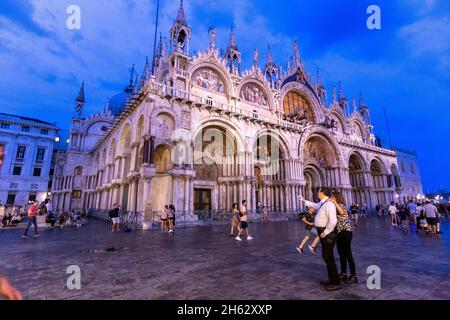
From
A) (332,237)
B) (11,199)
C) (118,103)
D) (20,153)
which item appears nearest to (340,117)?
(332,237)

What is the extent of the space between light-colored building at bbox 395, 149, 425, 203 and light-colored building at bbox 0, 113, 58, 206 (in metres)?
68.7

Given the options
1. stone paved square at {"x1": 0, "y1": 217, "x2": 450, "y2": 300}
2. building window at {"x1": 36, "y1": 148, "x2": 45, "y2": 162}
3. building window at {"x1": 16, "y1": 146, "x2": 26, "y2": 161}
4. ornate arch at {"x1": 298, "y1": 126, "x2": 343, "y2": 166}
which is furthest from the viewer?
building window at {"x1": 36, "y1": 148, "x2": 45, "y2": 162}

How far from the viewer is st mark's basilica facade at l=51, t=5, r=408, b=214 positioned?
17.7m

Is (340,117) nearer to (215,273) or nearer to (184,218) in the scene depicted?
(184,218)

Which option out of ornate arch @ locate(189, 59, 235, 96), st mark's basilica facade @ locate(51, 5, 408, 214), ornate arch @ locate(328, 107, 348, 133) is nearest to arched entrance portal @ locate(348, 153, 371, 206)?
st mark's basilica facade @ locate(51, 5, 408, 214)

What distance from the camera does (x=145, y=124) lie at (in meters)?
16.7

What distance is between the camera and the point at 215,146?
877 inches

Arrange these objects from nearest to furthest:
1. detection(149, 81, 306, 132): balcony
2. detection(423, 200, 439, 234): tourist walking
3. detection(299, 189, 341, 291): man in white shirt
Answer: detection(299, 189, 341, 291): man in white shirt → detection(423, 200, 439, 234): tourist walking → detection(149, 81, 306, 132): balcony

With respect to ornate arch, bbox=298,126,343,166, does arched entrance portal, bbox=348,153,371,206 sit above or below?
below

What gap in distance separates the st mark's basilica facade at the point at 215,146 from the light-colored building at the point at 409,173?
10099 mm

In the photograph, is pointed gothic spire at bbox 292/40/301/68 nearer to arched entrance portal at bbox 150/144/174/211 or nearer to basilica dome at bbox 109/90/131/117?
arched entrance portal at bbox 150/144/174/211

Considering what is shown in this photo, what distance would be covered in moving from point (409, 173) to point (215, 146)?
1923 inches
